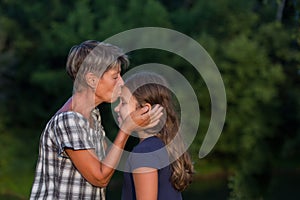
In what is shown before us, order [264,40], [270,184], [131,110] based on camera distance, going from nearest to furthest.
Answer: [131,110] → [270,184] → [264,40]

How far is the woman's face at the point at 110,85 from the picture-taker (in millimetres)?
2438

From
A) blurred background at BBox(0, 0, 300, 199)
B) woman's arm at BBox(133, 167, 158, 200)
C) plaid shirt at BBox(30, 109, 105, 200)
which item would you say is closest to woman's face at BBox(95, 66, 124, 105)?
plaid shirt at BBox(30, 109, 105, 200)

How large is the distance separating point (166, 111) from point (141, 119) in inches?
5.3

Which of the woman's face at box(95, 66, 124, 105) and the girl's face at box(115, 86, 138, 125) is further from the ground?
the woman's face at box(95, 66, 124, 105)

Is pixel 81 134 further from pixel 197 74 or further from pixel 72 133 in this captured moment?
pixel 197 74

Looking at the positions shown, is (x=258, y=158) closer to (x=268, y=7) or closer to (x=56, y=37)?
(x=268, y=7)

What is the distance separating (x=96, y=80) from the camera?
95.7 inches

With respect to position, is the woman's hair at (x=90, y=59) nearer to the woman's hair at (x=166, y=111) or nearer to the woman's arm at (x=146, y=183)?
the woman's hair at (x=166, y=111)

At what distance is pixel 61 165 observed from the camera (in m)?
2.42

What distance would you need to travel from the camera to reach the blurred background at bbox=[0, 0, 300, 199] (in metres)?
18.0

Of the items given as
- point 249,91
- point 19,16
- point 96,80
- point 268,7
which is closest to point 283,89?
point 249,91

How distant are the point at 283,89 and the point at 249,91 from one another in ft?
3.19

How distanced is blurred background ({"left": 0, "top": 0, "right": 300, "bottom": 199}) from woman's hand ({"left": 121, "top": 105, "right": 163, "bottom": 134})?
1506 centimetres

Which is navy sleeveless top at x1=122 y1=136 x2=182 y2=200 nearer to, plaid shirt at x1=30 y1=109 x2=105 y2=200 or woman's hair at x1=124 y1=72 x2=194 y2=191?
woman's hair at x1=124 y1=72 x2=194 y2=191
